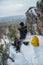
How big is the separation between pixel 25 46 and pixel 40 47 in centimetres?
62

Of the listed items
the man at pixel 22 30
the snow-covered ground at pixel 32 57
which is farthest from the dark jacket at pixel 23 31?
the snow-covered ground at pixel 32 57

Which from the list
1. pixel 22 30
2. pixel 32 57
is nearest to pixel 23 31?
pixel 22 30

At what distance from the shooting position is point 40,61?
3.43 m

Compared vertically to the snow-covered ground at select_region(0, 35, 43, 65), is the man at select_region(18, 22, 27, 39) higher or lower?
higher

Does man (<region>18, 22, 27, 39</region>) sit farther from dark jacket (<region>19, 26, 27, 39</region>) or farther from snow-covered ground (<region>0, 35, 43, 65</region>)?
snow-covered ground (<region>0, 35, 43, 65</region>)

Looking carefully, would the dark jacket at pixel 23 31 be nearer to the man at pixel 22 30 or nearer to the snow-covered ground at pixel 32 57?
the man at pixel 22 30

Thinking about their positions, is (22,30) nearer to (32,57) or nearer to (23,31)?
(23,31)

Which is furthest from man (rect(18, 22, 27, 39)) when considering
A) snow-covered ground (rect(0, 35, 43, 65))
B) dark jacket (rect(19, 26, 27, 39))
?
snow-covered ground (rect(0, 35, 43, 65))

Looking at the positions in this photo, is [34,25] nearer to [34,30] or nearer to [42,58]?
[34,30]

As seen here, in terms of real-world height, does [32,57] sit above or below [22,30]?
below

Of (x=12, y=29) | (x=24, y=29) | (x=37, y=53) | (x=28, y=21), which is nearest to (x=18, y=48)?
(x=24, y=29)

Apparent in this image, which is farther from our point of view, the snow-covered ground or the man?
the man

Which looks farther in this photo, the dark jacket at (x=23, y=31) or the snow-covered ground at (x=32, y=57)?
the dark jacket at (x=23, y=31)

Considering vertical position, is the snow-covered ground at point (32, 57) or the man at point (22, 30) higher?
the man at point (22, 30)
